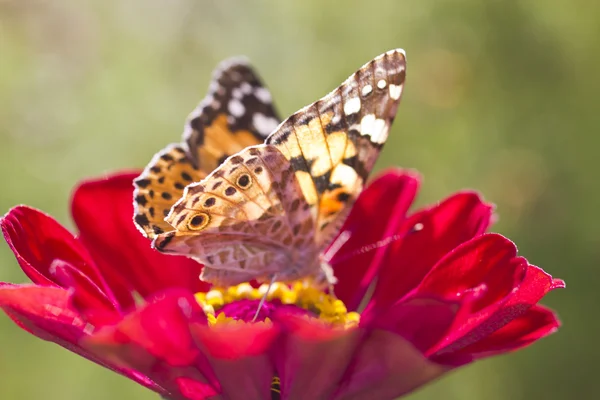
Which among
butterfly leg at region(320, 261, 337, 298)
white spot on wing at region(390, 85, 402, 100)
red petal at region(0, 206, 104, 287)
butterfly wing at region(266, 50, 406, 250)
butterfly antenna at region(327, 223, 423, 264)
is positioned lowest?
red petal at region(0, 206, 104, 287)

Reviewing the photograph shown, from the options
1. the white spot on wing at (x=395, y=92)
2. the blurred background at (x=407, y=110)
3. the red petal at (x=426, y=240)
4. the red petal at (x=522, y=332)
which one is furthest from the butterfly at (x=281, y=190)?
the blurred background at (x=407, y=110)

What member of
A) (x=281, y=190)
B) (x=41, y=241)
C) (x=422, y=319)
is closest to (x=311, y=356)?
(x=422, y=319)

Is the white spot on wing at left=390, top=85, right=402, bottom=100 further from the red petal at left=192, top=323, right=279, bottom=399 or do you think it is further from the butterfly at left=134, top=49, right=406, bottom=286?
the red petal at left=192, top=323, right=279, bottom=399

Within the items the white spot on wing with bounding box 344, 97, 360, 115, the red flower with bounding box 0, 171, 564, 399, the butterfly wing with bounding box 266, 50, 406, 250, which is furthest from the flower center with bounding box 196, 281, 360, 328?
the white spot on wing with bounding box 344, 97, 360, 115

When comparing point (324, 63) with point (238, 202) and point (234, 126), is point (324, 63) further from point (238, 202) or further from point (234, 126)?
point (238, 202)

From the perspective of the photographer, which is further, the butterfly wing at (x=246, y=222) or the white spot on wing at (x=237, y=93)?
the white spot on wing at (x=237, y=93)

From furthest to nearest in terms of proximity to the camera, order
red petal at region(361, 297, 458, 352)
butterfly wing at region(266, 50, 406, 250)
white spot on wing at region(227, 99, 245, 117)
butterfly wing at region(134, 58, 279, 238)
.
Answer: white spot on wing at region(227, 99, 245, 117) → butterfly wing at region(134, 58, 279, 238) → butterfly wing at region(266, 50, 406, 250) → red petal at region(361, 297, 458, 352)

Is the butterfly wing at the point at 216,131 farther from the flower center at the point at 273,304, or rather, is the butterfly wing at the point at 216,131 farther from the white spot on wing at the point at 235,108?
the flower center at the point at 273,304
